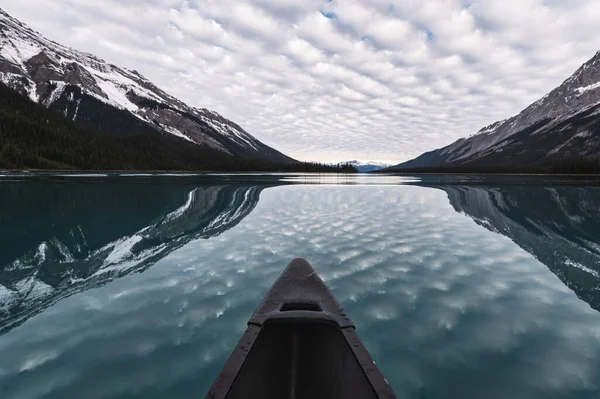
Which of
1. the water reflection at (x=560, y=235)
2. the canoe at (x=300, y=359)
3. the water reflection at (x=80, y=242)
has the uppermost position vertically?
the canoe at (x=300, y=359)

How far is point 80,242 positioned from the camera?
2216 centimetres

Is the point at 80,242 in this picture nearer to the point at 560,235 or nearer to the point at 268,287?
the point at 268,287

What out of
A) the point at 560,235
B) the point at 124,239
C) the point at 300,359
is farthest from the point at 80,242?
the point at 560,235

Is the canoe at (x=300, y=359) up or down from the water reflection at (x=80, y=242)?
up

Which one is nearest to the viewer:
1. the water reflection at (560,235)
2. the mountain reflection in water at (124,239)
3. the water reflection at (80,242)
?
the water reflection at (80,242)

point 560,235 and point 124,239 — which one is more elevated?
point 124,239

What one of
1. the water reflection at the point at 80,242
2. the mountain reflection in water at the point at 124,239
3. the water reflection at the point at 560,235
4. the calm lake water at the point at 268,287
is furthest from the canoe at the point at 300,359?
the water reflection at the point at 560,235

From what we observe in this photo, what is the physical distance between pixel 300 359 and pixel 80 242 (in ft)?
71.9

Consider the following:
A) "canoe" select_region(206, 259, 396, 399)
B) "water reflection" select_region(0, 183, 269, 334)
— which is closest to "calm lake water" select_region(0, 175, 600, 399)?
"water reflection" select_region(0, 183, 269, 334)

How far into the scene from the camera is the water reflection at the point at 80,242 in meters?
13.9

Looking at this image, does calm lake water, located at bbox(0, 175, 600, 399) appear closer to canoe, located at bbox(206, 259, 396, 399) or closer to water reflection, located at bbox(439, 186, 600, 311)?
water reflection, located at bbox(439, 186, 600, 311)

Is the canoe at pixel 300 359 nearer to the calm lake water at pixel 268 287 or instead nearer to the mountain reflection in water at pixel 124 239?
the calm lake water at pixel 268 287

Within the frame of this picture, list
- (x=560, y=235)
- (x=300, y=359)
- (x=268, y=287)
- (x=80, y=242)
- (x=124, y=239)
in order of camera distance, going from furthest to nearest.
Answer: (x=560, y=235) < (x=124, y=239) < (x=80, y=242) < (x=268, y=287) < (x=300, y=359)

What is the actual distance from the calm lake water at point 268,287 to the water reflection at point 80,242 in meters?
0.14
